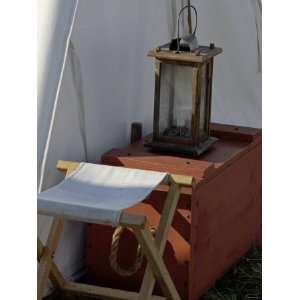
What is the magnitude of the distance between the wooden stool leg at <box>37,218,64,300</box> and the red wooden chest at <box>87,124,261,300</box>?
25cm

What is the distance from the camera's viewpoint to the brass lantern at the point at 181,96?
2746 mm

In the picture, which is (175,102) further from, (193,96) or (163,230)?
(163,230)

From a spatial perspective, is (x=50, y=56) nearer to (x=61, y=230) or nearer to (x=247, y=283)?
(x=61, y=230)

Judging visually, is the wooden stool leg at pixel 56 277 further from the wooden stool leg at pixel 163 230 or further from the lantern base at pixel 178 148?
the lantern base at pixel 178 148

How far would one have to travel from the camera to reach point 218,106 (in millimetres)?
3777

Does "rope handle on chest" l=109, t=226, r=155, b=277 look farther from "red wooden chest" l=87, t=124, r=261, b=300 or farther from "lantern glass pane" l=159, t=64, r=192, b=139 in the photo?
"lantern glass pane" l=159, t=64, r=192, b=139

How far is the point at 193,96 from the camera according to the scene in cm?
277

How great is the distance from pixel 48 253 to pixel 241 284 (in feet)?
2.68

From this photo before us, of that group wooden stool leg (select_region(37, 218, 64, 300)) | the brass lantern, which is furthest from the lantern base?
wooden stool leg (select_region(37, 218, 64, 300))

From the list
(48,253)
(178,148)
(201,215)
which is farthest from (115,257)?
(178,148)

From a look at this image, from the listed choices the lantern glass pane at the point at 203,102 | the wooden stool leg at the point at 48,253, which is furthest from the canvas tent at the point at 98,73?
the lantern glass pane at the point at 203,102

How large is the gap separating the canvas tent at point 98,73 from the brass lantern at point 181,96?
224 mm
